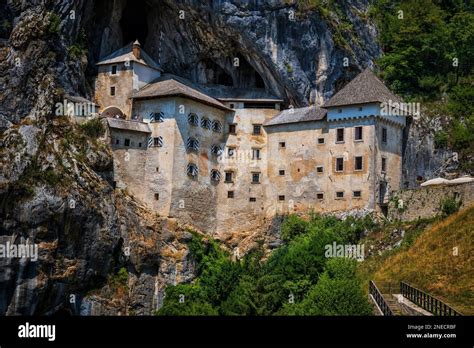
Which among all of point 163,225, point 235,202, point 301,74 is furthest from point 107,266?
point 301,74

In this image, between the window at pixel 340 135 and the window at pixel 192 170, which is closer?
the window at pixel 340 135

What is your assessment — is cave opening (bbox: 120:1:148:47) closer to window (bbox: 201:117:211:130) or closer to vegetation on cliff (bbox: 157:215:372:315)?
window (bbox: 201:117:211:130)

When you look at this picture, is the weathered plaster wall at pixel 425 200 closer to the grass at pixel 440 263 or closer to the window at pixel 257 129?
the grass at pixel 440 263

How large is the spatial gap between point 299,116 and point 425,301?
32901 mm

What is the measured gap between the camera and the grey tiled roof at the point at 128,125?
243ft

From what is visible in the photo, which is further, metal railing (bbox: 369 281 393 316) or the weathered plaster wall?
the weathered plaster wall

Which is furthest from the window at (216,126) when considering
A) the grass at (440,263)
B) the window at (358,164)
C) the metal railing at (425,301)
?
the metal railing at (425,301)

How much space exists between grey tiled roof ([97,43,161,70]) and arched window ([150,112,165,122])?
5.59 m

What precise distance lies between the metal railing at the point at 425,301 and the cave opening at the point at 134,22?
140 feet

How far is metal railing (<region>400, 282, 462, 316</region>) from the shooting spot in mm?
41562

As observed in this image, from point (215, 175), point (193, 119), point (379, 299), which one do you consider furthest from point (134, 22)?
point (379, 299)

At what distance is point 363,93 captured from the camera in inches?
2891

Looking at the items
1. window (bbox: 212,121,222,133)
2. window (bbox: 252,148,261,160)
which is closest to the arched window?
window (bbox: 212,121,222,133)

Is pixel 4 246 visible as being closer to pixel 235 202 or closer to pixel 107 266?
pixel 107 266
